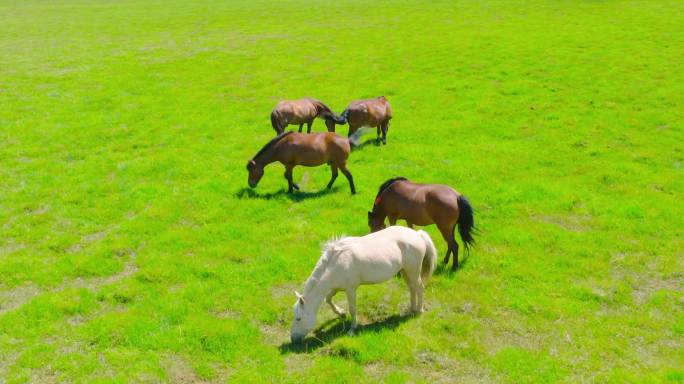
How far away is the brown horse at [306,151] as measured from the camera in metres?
15.2

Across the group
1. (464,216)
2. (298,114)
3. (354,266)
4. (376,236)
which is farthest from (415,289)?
(298,114)

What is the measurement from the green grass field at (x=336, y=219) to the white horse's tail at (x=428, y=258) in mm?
814

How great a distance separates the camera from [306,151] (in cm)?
1518

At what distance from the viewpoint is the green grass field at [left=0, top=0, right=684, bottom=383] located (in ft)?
29.2

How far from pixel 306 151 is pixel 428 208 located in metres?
5.37

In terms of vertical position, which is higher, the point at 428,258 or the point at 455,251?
the point at 428,258

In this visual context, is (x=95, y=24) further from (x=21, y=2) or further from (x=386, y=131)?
(x=386, y=131)

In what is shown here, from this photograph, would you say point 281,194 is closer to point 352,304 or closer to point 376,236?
point 376,236

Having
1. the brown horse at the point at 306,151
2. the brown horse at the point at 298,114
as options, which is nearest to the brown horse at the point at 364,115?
the brown horse at the point at 298,114

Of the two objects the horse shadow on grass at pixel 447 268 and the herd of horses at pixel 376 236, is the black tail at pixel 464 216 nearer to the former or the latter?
the herd of horses at pixel 376 236

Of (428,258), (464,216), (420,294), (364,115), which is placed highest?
(364,115)

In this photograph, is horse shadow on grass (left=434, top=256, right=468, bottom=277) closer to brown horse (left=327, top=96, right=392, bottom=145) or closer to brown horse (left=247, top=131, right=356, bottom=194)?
brown horse (left=247, top=131, right=356, bottom=194)

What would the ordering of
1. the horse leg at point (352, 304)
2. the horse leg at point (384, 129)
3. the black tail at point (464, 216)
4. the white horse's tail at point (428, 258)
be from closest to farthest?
the horse leg at point (352, 304), the white horse's tail at point (428, 258), the black tail at point (464, 216), the horse leg at point (384, 129)

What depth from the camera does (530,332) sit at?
30.9 ft
